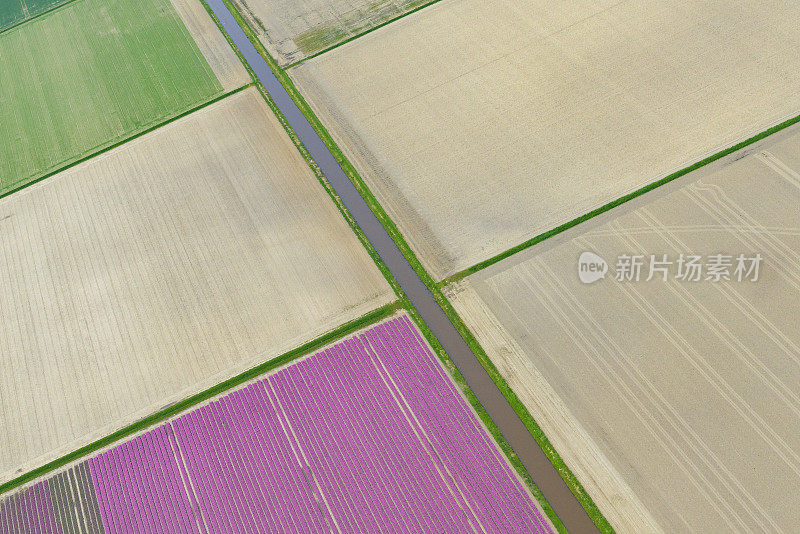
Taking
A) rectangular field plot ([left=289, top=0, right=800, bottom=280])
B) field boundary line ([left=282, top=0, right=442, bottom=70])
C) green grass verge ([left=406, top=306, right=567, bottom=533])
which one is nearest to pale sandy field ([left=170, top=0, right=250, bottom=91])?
field boundary line ([left=282, top=0, right=442, bottom=70])

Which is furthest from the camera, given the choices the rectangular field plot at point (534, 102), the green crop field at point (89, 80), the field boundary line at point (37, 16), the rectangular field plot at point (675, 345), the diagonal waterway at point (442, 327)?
the field boundary line at point (37, 16)

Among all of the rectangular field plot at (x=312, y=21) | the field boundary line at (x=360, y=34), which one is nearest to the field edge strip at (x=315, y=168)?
the rectangular field plot at (x=312, y=21)

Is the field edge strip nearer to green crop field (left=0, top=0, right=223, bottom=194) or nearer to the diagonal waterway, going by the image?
the diagonal waterway

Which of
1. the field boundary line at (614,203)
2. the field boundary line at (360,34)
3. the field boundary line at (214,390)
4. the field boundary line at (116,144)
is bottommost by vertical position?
the field boundary line at (214,390)

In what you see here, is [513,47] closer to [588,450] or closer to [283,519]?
[588,450]

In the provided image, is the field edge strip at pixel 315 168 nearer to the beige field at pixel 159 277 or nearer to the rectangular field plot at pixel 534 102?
the beige field at pixel 159 277

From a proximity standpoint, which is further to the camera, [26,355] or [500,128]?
[500,128]

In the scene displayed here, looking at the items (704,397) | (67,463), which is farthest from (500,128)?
(67,463)
